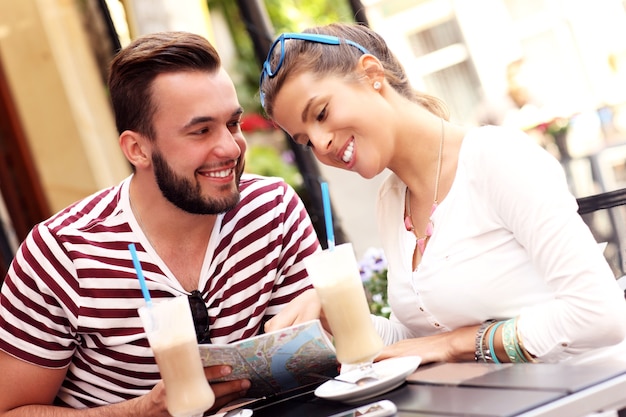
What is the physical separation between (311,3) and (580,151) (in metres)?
3.14

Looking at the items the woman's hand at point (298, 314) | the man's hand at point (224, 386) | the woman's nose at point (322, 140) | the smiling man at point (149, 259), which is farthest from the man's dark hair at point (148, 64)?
the man's hand at point (224, 386)

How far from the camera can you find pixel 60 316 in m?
2.61

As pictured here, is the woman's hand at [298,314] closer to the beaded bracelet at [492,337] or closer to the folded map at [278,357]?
the folded map at [278,357]

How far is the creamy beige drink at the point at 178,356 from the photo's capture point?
193 centimetres

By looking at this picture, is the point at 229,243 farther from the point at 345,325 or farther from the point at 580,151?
the point at 580,151

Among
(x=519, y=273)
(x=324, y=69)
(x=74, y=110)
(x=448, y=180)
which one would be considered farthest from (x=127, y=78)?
A: (x=74, y=110)

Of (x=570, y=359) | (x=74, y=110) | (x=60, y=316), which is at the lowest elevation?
(x=570, y=359)

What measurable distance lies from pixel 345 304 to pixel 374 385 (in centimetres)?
19

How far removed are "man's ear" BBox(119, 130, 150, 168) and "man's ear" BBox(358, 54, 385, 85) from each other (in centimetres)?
79

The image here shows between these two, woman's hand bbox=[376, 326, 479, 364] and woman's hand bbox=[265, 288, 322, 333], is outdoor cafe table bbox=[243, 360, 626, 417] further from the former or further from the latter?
woman's hand bbox=[265, 288, 322, 333]

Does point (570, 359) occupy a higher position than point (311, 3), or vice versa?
point (311, 3)

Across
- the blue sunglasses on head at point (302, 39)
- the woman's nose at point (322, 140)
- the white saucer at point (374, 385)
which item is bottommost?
the white saucer at point (374, 385)

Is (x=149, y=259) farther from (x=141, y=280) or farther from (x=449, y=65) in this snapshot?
(x=449, y=65)

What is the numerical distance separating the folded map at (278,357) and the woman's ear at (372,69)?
0.68m
